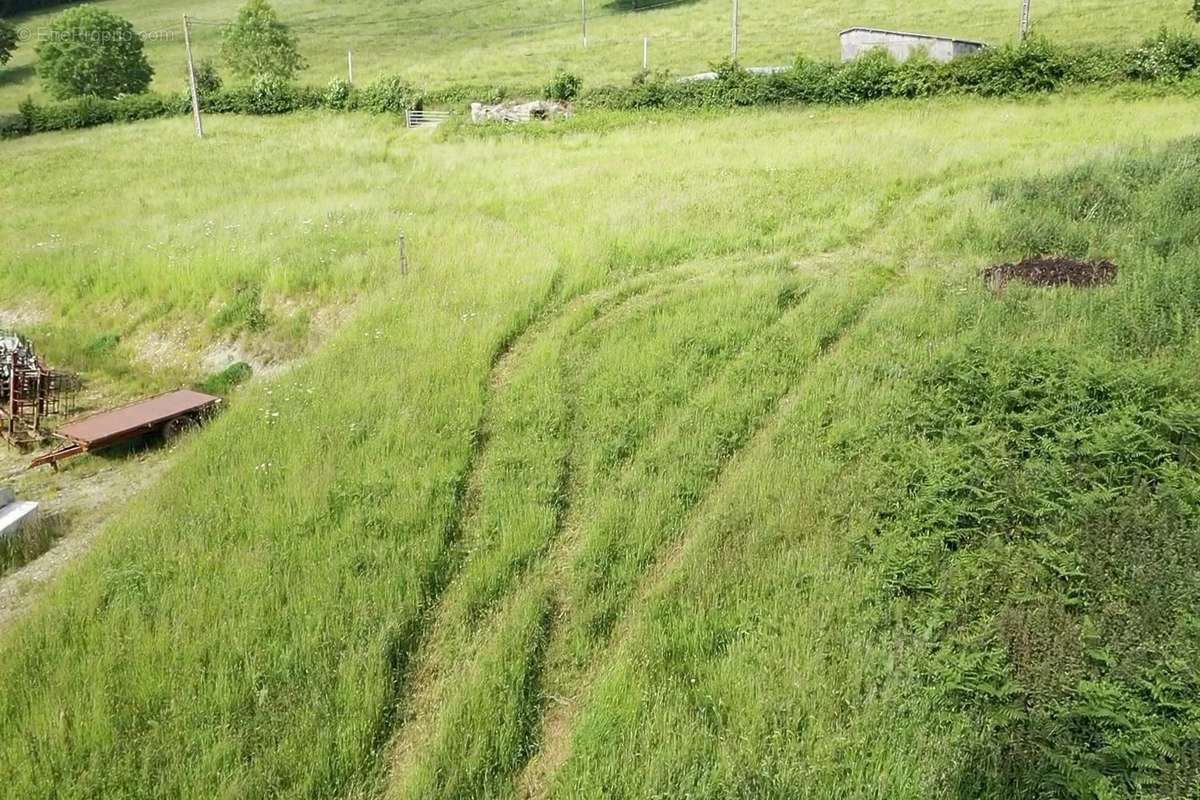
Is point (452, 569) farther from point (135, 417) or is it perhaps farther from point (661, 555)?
point (135, 417)

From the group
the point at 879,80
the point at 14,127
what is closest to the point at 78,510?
the point at 879,80

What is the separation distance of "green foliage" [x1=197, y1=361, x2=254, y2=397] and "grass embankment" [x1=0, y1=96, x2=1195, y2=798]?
6.35 feet

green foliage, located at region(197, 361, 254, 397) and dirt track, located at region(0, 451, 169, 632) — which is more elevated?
green foliage, located at region(197, 361, 254, 397)

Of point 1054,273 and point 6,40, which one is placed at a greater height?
point 6,40

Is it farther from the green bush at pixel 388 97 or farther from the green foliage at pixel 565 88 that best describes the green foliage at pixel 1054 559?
the green bush at pixel 388 97

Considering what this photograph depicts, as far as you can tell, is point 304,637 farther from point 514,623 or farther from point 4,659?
point 4,659

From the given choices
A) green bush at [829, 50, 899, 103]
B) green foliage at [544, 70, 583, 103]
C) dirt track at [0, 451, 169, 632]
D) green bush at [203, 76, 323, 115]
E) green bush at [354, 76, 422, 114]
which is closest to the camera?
dirt track at [0, 451, 169, 632]

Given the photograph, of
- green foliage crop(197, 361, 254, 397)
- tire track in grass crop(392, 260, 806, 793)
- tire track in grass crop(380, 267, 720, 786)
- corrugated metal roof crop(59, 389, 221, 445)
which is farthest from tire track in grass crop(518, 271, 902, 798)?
green foliage crop(197, 361, 254, 397)

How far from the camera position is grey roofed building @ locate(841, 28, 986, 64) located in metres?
32.3

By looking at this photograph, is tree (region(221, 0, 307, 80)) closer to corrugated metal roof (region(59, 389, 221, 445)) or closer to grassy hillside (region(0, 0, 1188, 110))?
grassy hillside (region(0, 0, 1188, 110))

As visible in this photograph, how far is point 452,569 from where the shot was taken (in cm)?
726

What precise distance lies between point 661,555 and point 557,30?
66359 millimetres

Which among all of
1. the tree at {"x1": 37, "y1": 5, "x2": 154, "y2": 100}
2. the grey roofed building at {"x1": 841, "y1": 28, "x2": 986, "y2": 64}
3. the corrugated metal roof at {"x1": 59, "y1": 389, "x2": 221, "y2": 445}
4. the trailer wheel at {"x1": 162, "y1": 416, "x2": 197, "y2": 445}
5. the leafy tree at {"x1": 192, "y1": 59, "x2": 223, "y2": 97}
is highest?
the tree at {"x1": 37, "y1": 5, "x2": 154, "y2": 100}

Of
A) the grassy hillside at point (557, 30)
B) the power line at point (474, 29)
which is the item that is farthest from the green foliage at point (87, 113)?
the power line at point (474, 29)
